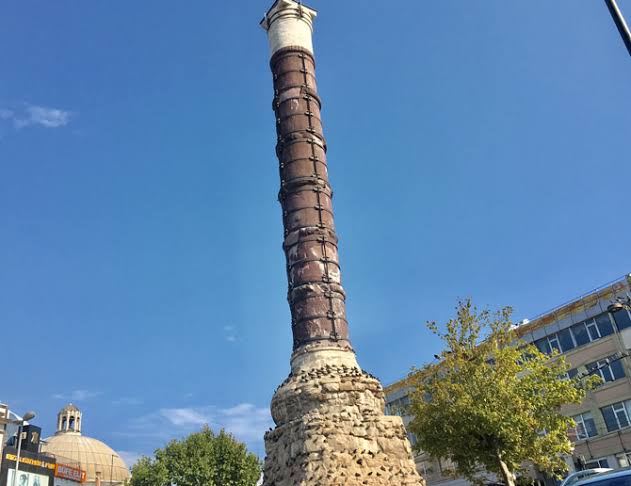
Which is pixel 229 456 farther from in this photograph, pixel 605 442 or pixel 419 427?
pixel 605 442

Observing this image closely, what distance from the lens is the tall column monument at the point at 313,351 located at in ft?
48.8

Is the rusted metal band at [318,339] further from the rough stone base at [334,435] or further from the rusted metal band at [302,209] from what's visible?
the rusted metal band at [302,209]

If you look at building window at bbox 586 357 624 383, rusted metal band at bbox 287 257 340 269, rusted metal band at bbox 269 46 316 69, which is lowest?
building window at bbox 586 357 624 383

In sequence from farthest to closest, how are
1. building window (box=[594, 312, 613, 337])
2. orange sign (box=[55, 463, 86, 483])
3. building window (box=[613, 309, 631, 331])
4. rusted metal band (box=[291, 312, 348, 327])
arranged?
orange sign (box=[55, 463, 86, 483]) → building window (box=[594, 312, 613, 337]) → building window (box=[613, 309, 631, 331]) → rusted metal band (box=[291, 312, 348, 327])

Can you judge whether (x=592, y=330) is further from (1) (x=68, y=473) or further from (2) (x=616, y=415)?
(1) (x=68, y=473)

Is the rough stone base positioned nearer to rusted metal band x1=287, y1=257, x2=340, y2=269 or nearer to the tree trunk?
rusted metal band x1=287, y1=257, x2=340, y2=269

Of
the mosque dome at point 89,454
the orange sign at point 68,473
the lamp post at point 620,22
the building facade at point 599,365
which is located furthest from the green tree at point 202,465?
the lamp post at point 620,22

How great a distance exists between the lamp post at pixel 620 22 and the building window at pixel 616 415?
24908 millimetres

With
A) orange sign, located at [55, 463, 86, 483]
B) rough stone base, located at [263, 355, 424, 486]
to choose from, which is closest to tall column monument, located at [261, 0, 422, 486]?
rough stone base, located at [263, 355, 424, 486]

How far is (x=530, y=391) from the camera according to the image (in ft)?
69.1

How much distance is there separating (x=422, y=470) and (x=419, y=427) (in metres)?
20.1

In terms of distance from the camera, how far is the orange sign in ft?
141

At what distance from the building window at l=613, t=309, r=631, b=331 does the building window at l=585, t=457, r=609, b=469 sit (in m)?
6.42

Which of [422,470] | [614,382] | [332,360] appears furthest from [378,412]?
[422,470]
